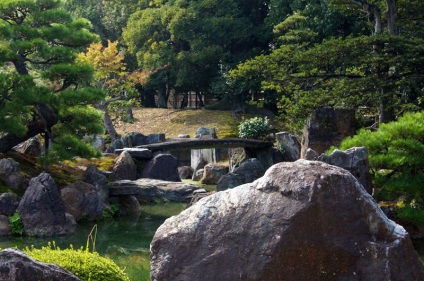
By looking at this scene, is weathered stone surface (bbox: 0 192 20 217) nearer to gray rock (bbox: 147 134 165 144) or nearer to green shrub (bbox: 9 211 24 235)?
green shrub (bbox: 9 211 24 235)

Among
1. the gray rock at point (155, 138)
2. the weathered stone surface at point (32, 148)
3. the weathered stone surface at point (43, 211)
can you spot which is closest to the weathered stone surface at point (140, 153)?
the weathered stone surface at point (32, 148)

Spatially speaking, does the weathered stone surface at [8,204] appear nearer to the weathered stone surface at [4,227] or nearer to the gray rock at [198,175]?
the weathered stone surface at [4,227]

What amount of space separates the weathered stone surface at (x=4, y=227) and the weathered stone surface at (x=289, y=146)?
456 inches

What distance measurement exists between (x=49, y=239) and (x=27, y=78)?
4514mm

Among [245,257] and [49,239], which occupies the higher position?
[245,257]

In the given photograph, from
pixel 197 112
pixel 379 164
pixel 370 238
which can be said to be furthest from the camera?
pixel 197 112

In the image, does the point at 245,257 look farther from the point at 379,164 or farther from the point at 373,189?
the point at 373,189

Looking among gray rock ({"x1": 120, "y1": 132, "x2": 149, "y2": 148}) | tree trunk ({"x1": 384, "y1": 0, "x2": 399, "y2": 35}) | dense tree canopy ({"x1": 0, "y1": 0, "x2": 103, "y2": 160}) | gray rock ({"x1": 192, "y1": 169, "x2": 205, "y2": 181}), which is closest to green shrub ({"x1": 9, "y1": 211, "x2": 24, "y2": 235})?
dense tree canopy ({"x1": 0, "y1": 0, "x2": 103, "y2": 160})

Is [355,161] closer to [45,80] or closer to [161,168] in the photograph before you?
[45,80]

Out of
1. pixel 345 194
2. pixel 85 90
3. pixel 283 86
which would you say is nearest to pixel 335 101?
pixel 283 86

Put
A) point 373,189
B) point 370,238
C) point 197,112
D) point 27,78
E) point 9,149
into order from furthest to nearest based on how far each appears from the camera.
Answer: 1. point 197,112
2. point 9,149
3. point 27,78
4. point 373,189
5. point 370,238

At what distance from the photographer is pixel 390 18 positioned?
16.6 m

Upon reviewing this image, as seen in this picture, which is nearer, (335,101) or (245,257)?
(245,257)

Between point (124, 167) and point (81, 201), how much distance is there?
4617 millimetres
